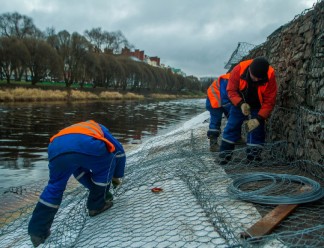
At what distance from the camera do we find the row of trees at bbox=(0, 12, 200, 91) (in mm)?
39500

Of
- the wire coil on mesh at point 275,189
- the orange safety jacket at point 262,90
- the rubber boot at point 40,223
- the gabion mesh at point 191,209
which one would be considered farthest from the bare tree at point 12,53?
the wire coil on mesh at point 275,189

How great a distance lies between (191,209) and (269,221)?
0.89 meters

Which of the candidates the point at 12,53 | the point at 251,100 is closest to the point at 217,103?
the point at 251,100

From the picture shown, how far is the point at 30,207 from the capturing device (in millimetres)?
5066

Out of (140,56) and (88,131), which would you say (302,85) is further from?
(140,56)

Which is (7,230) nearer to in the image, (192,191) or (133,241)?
(133,241)

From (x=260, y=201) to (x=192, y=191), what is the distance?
86 centimetres

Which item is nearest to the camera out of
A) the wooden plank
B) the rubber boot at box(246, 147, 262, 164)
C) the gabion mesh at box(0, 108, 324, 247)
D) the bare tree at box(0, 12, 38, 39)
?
the wooden plank

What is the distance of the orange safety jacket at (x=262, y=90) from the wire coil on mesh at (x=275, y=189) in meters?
1.09

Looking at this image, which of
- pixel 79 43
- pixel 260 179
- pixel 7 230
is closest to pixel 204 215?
pixel 260 179

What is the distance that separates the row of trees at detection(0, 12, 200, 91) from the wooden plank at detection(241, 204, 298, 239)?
1549 inches

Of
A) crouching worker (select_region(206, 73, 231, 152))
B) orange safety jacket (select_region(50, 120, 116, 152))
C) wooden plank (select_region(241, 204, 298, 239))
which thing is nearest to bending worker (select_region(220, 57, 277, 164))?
crouching worker (select_region(206, 73, 231, 152))

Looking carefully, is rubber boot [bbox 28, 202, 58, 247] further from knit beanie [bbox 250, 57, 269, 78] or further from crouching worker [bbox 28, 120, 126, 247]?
knit beanie [bbox 250, 57, 269, 78]

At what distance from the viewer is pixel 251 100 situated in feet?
16.5
